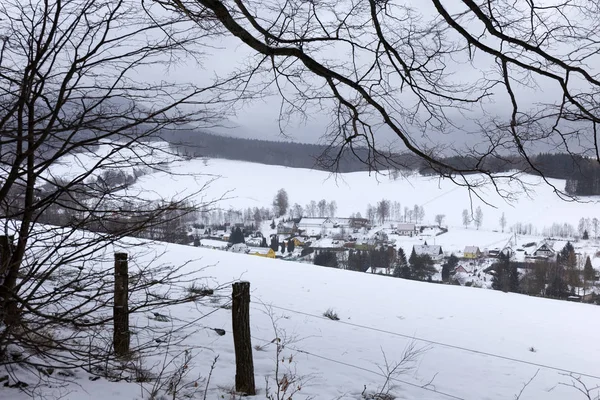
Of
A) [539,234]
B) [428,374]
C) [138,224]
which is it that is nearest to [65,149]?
[138,224]

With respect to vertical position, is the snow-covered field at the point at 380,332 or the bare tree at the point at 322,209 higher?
the bare tree at the point at 322,209

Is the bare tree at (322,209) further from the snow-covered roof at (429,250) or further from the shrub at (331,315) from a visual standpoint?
the shrub at (331,315)

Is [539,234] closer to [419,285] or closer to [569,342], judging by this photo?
[419,285]

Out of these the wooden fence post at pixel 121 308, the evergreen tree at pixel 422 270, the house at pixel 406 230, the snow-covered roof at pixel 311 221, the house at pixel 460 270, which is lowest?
the house at pixel 460 270

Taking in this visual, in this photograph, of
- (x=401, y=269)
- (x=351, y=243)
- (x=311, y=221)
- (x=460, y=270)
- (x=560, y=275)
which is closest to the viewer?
(x=560, y=275)

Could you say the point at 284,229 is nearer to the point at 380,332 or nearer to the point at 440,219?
the point at 440,219

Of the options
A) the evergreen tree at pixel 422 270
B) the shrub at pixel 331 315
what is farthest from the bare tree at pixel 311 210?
the shrub at pixel 331 315

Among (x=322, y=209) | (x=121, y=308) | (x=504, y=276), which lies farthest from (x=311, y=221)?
(x=121, y=308)
